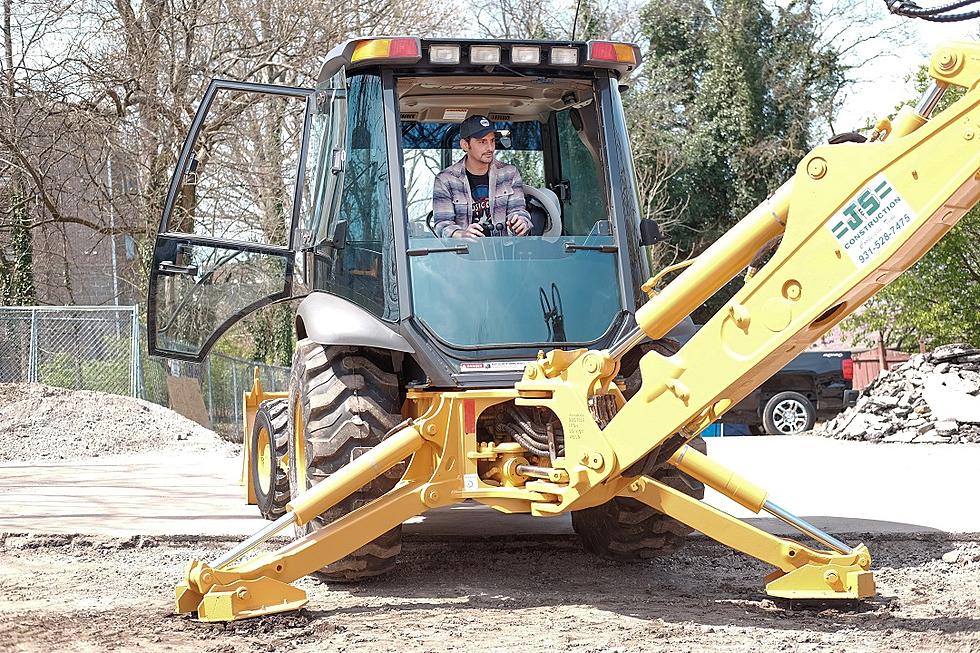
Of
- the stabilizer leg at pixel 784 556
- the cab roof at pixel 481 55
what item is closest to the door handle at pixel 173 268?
the cab roof at pixel 481 55

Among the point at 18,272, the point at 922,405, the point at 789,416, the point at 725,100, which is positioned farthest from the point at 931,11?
the point at 725,100

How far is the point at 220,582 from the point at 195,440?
10671 millimetres

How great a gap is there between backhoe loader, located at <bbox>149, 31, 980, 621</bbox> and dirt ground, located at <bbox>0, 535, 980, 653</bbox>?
18cm

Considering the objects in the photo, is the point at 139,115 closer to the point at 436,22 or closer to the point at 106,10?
the point at 106,10

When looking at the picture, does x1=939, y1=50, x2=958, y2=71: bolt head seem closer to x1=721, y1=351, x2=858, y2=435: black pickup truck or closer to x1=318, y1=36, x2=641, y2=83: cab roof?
x1=318, y1=36, x2=641, y2=83: cab roof

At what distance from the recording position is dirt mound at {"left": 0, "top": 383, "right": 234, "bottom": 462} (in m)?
14.8

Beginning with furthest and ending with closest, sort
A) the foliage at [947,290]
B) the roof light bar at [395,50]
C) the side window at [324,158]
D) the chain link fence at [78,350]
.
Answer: the foliage at [947,290]
the chain link fence at [78,350]
the side window at [324,158]
the roof light bar at [395,50]

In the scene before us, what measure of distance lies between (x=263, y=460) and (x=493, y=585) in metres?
A: 2.42

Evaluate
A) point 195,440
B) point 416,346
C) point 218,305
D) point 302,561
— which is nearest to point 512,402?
point 416,346

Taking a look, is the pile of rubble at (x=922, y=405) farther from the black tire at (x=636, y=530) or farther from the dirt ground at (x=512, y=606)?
the black tire at (x=636, y=530)

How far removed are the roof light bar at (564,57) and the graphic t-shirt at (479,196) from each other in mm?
671

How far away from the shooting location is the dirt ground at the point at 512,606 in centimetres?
473

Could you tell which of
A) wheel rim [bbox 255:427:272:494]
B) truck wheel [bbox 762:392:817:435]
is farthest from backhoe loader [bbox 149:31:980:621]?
truck wheel [bbox 762:392:817:435]

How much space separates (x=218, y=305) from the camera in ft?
25.5
